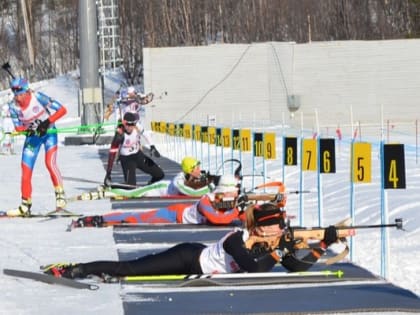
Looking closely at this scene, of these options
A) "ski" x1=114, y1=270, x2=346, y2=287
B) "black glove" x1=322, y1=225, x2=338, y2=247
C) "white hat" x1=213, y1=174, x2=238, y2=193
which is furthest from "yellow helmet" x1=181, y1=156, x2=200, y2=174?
"black glove" x1=322, y1=225, x2=338, y2=247

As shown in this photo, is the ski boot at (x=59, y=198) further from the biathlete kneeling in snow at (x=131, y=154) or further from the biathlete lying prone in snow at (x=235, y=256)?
the biathlete lying prone in snow at (x=235, y=256)

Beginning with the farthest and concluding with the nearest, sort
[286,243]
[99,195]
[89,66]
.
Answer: [89,66]
[99,195]
[286,243]

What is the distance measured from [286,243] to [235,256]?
0.41 metres

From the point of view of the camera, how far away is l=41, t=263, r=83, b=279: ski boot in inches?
360

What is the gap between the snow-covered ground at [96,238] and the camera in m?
8.35

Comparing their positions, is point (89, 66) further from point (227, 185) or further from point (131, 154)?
point (227, 185)

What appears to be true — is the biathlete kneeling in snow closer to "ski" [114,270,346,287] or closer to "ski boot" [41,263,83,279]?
"ski boot" [41,263,83,279]

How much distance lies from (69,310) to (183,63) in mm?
38327

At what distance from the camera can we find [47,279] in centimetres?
899

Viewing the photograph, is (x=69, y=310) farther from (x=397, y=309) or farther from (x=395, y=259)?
(x=395, y=259)

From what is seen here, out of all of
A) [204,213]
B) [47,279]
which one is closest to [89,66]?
[204,213]

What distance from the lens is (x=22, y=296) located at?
849 centimetres

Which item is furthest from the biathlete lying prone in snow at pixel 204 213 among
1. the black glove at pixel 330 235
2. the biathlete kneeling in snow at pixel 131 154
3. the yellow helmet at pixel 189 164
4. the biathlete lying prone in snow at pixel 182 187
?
the biathlete kneeling in snow at pixel 131 154

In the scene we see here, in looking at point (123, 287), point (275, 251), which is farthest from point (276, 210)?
point (123, 287)
